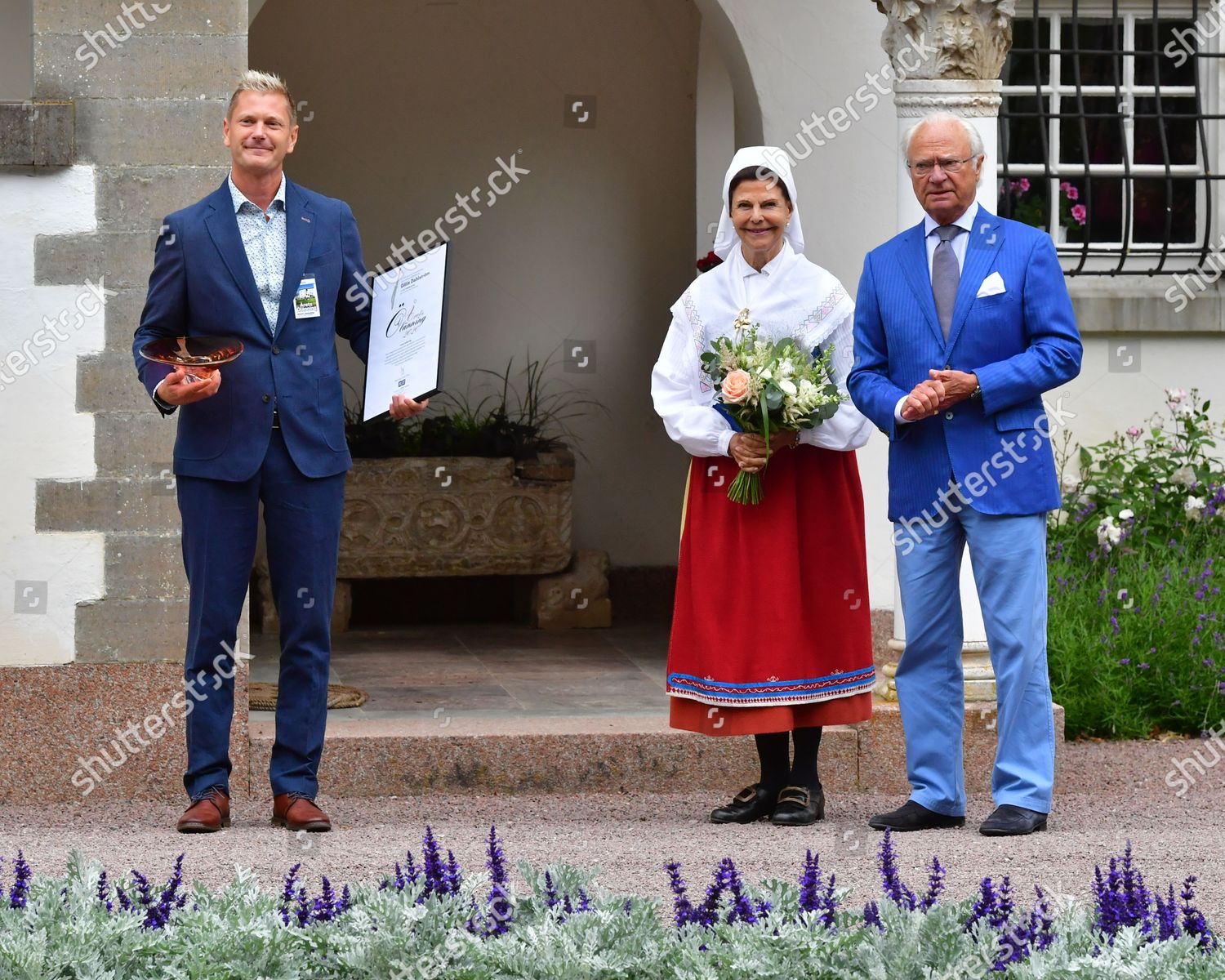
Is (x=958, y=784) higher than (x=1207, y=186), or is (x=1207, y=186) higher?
(x=1207, y=186)

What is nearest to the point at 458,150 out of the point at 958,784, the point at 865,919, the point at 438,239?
the point at 438,239

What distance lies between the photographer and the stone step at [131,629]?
18.9 ft

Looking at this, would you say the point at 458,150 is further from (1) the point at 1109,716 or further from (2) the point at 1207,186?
(1) the point at 1109,716

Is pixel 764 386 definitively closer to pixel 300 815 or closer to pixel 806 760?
pixel 806 760

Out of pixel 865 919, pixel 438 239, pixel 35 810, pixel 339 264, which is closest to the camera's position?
pixel 865 919

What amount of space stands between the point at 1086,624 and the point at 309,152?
461 cm

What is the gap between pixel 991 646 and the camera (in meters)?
5.15

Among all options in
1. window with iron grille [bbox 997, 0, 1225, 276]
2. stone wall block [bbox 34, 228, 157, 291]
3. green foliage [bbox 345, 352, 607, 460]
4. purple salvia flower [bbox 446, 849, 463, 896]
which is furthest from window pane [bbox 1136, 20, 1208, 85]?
purple salvia flower [bbox 446, 849, 463, 896]

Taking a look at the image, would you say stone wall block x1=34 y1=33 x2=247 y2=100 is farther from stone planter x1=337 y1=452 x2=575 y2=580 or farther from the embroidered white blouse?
stone planter x1=337 y1=452 x2=575 y2=580

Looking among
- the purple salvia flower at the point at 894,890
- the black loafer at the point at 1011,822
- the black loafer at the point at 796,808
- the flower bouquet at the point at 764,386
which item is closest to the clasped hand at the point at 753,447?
the flower bouquet at the point at 764,386

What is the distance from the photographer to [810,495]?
5211 millimetres

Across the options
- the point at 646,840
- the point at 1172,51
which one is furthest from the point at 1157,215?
the point at 646,840

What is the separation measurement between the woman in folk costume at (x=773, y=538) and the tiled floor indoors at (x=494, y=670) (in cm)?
125

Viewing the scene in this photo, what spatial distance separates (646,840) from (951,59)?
2765mm
